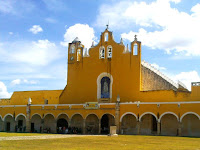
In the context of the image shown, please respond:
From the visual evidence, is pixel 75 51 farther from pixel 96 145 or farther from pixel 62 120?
pixel 96 145

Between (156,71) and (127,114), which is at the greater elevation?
(156,71)

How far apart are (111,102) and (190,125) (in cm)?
962

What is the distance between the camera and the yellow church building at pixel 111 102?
98.2ft

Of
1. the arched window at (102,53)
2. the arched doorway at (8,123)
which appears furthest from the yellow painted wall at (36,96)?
the arched window at (102,53)

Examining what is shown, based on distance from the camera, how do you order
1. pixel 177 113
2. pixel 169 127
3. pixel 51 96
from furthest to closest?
pixel 51 96, pixel 169 127, pixel 177 113

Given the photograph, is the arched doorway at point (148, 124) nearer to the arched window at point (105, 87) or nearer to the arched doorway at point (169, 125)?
the arched doorway at point (169, 125)

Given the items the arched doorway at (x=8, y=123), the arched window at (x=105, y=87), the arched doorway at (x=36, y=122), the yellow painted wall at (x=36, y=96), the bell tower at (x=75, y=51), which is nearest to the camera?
the arched window at (x=105, y=87)

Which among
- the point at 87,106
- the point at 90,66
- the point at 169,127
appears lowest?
the point at 169,127

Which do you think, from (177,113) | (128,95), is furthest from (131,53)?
(177,113)

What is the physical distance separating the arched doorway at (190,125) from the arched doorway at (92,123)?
33.3ft

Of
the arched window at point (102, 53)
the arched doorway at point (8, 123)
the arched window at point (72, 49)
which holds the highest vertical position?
the arched window at point (72, 49)

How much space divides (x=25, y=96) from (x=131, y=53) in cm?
1904

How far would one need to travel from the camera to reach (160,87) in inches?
1489

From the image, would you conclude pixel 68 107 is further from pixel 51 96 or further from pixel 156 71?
pixel 156 71
